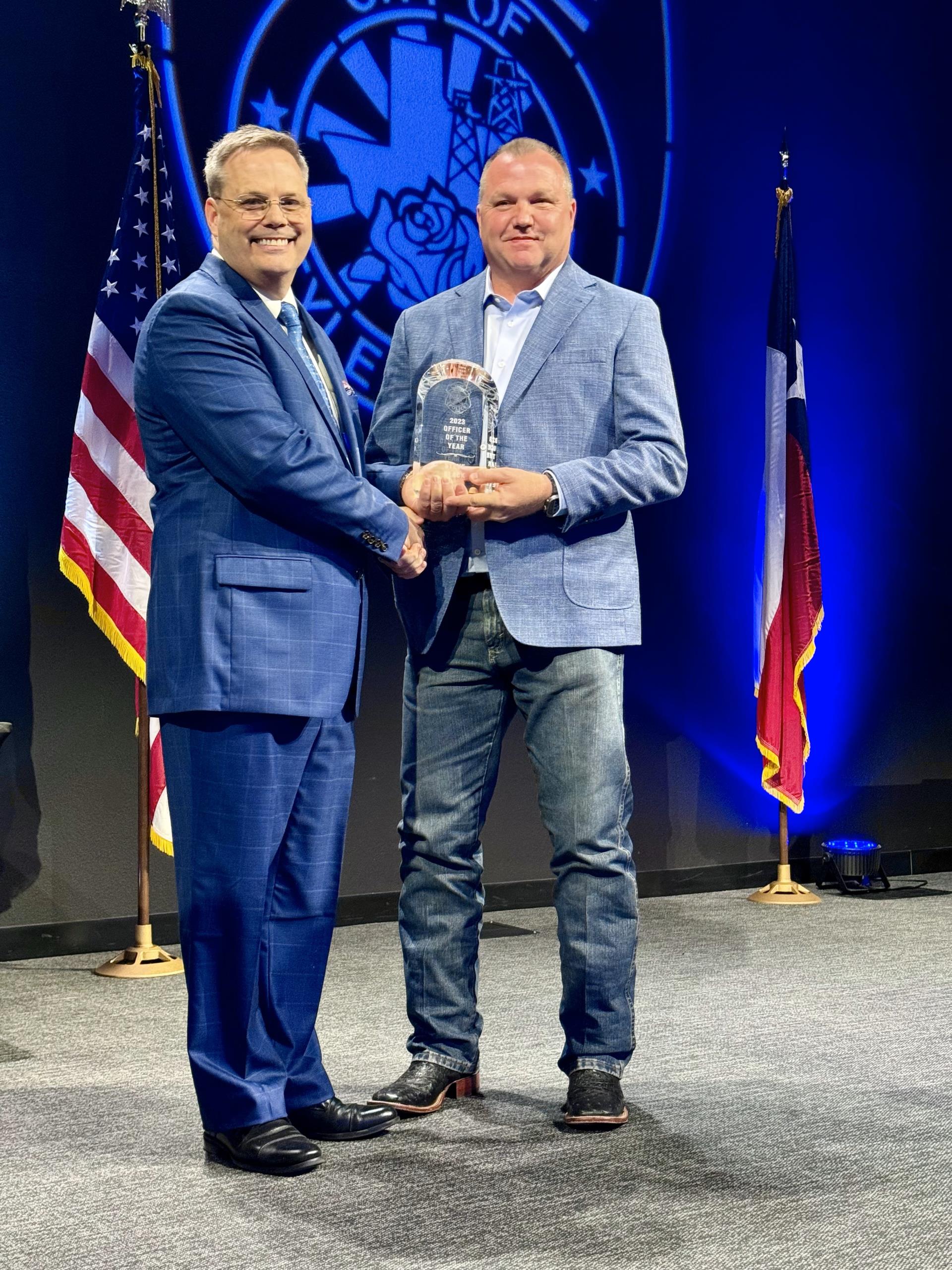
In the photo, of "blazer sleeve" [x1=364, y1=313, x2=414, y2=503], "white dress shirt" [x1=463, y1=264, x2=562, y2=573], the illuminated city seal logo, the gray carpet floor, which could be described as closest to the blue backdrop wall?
the illuminated city seal logo

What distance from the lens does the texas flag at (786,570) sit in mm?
5113

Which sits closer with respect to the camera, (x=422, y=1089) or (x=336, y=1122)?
(x=336, y=1122)

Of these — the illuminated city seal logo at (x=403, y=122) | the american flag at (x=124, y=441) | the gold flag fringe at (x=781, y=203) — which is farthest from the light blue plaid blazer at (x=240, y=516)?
the gold flag fringe at (x=781, y=203)

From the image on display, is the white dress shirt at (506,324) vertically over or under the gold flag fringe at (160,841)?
over

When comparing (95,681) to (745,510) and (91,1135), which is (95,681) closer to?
(91,1135)

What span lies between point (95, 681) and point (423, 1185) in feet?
Result: 8.08

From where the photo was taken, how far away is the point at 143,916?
3.98 m

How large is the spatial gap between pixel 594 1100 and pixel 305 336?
1.32 m

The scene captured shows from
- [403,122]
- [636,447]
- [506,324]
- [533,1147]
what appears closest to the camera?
[533,1147]

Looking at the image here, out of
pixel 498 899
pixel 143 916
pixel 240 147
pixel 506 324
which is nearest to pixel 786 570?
pixel 498 899

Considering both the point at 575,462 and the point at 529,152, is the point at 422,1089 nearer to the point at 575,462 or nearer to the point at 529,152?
the point at 575,462

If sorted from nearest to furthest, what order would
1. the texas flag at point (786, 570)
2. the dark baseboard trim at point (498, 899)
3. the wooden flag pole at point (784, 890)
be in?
the dark baseboard trim at point (498, 899) < the wooden flag pole at point (784, 890) < the texas flag at point (786, 570)

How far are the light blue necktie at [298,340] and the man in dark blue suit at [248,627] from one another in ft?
0.08

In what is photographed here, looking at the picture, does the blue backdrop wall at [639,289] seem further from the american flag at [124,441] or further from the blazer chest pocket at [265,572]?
the blazer chest pocket at [265,572]
